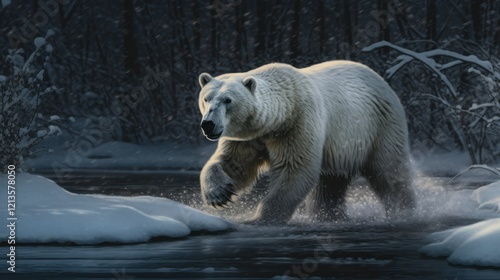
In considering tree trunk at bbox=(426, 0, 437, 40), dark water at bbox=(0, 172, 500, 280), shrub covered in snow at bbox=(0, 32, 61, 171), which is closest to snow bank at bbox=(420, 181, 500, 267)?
dark water at bbox=(0, 172, 500, 280)

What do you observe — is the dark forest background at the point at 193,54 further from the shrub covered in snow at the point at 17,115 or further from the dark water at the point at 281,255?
the shrub covered in snow at the point at 17,115

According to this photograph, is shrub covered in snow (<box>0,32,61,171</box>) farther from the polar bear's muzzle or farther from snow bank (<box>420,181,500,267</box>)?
snow bank (<box>420,181,500,267</box>)

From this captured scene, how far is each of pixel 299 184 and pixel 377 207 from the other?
76.4 inches

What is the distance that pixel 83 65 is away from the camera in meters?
25.5

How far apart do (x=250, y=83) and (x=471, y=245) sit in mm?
2930

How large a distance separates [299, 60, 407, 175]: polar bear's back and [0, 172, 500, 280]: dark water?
653mm

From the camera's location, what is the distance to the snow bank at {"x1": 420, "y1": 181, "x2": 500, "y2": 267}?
729 cm

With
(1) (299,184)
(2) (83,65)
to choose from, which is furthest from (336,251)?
(2) (83,65)

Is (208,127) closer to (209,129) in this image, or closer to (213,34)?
(209,129)

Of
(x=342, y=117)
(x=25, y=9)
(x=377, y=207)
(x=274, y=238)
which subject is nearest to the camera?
(x=274, y=238)

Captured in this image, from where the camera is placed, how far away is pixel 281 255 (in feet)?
26.5

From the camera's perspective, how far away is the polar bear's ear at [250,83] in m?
9.71

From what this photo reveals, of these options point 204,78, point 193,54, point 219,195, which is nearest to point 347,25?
point 193,54

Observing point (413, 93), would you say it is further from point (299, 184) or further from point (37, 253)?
point (37, 253)
